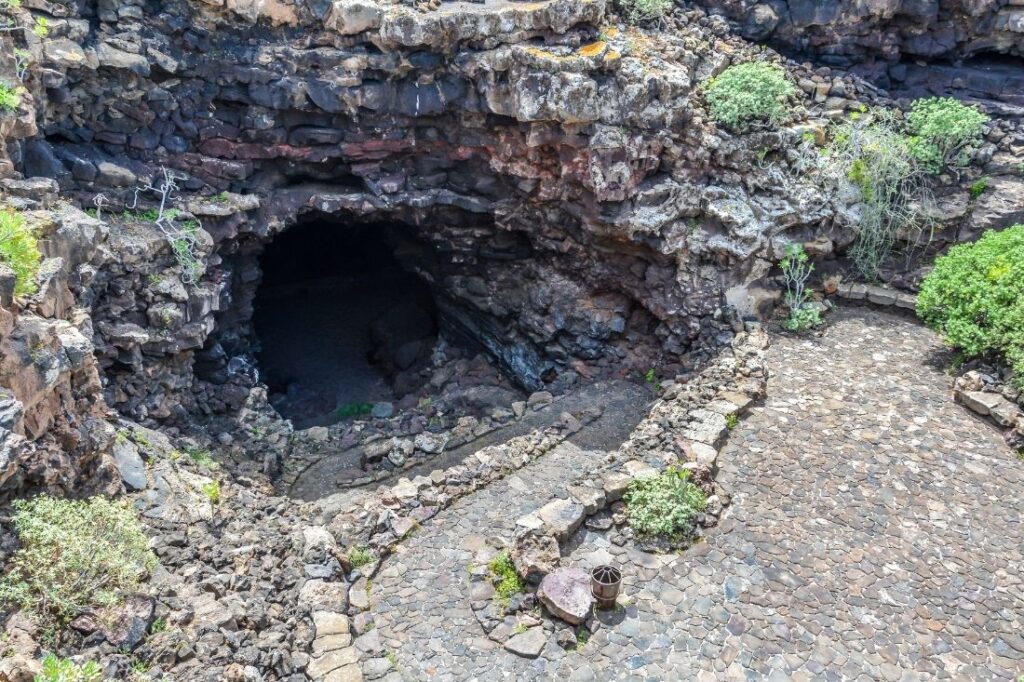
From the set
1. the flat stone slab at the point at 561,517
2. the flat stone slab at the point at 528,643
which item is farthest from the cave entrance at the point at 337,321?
the flat stone slab at the point at 528,643

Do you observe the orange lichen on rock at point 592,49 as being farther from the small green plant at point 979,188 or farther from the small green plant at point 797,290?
the small green plant at point 979,188

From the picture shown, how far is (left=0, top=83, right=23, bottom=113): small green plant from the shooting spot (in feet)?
36.5

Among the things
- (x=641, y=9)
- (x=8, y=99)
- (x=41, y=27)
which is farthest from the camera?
(x=641, y=9)

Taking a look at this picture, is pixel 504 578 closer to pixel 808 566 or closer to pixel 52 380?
pixel 808 566

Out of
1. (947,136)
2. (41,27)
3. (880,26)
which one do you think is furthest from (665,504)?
(880,26)

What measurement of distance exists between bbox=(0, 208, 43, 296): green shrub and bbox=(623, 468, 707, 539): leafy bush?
817cm

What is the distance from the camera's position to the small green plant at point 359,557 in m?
10.9

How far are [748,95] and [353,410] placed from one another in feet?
36.4

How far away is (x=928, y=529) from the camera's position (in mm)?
10812

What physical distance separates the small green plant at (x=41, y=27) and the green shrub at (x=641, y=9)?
422 inches

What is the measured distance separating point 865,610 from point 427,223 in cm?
1211

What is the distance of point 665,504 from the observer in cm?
1099

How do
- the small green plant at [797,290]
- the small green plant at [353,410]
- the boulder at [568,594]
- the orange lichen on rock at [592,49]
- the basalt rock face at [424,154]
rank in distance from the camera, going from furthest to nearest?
the small green plant at [353,410], the small green plant at [797,290], the orange lichen on rock at [592,49], the basalt rock face at [424,154], the boulder at [568,594]

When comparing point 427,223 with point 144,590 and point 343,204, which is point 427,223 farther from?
point 144,590
